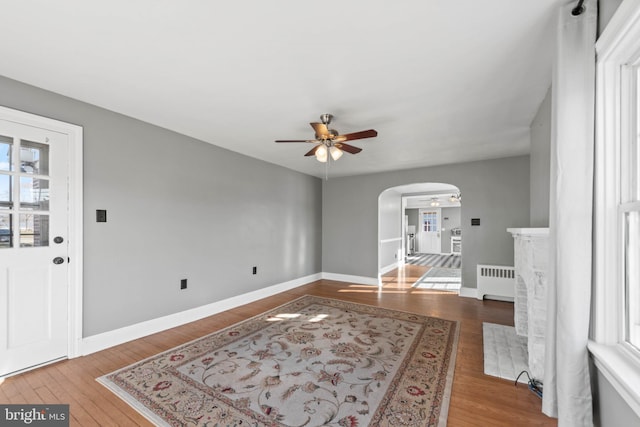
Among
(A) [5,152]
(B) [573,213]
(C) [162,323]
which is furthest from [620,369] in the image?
(A) [5,152]

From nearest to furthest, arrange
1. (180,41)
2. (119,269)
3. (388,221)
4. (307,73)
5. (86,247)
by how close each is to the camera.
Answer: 1. (180,41)
2. (307,73)
3. (86,247)
4. (119,269)
5. (388,221)

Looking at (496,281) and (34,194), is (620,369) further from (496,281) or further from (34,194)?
(34,194)

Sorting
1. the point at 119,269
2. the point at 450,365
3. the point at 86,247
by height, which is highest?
the point at 86,247

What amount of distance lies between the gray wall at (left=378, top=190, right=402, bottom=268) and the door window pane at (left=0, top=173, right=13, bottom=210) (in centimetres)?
551

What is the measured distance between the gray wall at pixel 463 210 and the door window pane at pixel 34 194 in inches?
197

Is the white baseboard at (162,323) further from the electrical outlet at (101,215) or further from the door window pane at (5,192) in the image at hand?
the door window pane at (5,192)

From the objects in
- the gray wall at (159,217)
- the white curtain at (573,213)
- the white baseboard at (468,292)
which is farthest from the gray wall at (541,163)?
the gray wall at (159,217)

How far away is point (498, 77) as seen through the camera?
89.5 inches

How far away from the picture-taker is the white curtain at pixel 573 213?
4.46 feet

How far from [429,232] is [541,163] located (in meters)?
10.3

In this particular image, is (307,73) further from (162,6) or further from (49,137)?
(49,137)

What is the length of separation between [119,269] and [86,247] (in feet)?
1.31

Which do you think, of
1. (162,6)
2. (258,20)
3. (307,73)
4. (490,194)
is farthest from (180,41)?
(490,194)

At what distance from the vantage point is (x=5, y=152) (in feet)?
7.76
